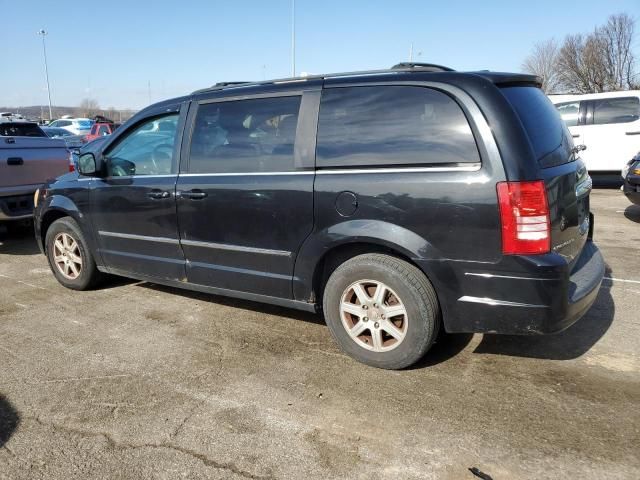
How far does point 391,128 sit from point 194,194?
1.67 m

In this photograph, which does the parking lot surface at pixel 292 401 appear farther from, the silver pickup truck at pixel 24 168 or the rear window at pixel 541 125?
the silver pickup truck at pixel 24 168

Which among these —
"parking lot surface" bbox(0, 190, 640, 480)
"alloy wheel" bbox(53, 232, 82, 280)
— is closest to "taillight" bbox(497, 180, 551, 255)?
"parking lot surface" bbox(0, 190, 640, 480)

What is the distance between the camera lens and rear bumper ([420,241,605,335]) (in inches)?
113

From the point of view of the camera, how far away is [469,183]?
2.92m

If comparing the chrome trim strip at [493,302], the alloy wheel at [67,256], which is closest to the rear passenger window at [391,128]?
the chrome trim strip at [493,302]

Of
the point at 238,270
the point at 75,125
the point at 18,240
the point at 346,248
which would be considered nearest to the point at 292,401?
the point at 346,248

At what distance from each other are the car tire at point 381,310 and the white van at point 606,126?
9.91 meters

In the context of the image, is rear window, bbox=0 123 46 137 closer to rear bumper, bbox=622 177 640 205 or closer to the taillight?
the taillight

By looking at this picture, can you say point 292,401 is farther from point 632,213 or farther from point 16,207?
point 632,213

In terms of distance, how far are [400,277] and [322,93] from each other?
1357mm

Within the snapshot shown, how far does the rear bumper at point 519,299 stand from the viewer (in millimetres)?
2869

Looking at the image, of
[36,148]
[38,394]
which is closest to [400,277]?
[38,394]

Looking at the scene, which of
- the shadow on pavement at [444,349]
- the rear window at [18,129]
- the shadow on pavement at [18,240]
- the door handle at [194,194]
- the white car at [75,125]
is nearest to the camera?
the shadow on pavement at [444,349]

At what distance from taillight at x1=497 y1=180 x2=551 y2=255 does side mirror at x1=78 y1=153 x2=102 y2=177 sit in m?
3.50
